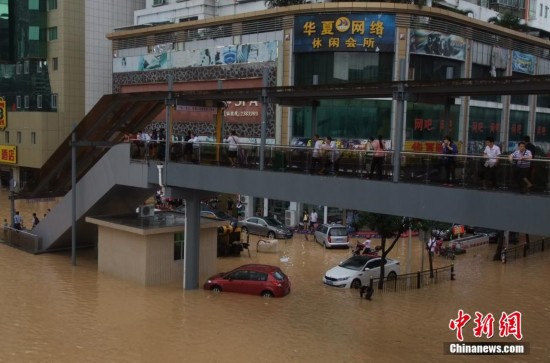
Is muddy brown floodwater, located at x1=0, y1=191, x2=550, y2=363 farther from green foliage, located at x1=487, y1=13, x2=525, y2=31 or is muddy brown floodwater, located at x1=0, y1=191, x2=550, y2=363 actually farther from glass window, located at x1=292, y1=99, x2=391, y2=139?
green foliage, located at x1=487, y1=13, x2=525, y2=31

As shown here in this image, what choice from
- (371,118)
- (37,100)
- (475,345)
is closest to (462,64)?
(371,118)

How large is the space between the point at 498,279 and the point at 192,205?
45.3ft

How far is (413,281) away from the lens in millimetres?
23312

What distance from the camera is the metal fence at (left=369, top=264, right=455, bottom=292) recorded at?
22.3m

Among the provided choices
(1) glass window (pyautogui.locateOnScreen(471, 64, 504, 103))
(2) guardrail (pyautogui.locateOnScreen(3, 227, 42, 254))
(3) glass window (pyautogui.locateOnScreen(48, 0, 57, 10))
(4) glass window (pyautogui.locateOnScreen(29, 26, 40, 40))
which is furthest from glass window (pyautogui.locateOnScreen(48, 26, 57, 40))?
(1) glass window (pyautogui.locateOnScreen(471, 64, 504, 103))

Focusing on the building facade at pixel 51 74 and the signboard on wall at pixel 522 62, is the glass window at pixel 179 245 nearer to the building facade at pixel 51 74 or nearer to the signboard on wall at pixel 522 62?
the building facade at pixel 51 74

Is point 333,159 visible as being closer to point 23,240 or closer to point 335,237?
point 335,237

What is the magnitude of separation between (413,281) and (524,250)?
1067 centimetres

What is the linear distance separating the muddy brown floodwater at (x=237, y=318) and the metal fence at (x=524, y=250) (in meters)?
4.27

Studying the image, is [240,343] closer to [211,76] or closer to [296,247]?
[296,247]

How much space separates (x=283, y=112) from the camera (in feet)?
119

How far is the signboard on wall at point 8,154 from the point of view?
48250 millimetres

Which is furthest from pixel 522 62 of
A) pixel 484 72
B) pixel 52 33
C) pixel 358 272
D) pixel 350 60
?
pixel 52 33

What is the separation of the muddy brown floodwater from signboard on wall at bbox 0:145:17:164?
84.6 ft
